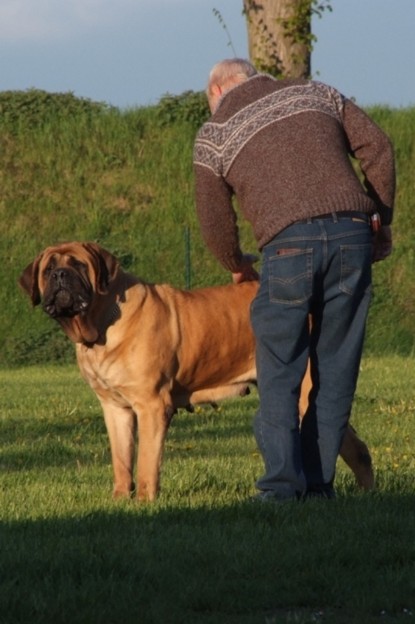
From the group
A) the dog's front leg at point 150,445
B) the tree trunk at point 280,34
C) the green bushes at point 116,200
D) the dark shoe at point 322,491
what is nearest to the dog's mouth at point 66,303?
the dog's front leg at point 150,445

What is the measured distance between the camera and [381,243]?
6.77 m

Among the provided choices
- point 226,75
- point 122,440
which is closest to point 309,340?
point 226,75

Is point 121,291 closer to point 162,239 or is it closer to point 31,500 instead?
point 31,500

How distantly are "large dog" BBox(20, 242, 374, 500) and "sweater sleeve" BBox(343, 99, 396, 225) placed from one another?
1.05 m

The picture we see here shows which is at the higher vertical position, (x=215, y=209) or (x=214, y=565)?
(x=215, y=209)

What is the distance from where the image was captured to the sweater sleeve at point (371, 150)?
21.0ft

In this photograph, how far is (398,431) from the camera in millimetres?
10211

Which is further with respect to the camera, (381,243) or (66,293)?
(66,293)

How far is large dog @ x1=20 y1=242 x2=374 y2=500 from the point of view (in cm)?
714

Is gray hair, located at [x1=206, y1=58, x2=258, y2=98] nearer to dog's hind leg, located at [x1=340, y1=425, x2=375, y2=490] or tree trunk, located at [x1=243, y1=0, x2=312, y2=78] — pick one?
dog's hind leg, located at [x1=340, y1=425, x2=375, y2=490]

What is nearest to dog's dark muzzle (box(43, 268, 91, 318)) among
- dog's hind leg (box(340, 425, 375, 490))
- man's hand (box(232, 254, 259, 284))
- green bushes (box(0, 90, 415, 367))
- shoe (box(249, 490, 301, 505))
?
man's hand (box(232, 254, 259, 284))

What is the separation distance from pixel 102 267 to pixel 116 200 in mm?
15340

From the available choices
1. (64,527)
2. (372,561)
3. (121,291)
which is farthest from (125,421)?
(372,561)

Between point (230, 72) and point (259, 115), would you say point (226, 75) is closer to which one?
point (230, 72)
